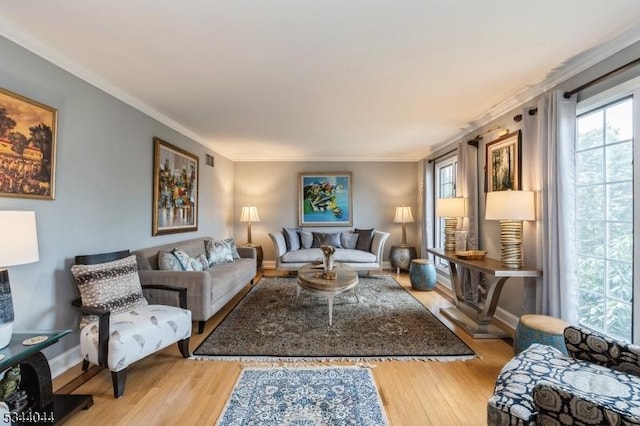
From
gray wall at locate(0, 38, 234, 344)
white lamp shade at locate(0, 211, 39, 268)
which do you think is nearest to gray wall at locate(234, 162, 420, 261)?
gray wall at locate(0, 38, 234, 344)

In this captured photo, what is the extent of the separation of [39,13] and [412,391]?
347 centimetres

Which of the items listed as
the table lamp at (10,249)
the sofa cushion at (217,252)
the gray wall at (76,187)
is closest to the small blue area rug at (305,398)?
the table lamp at (10,249)

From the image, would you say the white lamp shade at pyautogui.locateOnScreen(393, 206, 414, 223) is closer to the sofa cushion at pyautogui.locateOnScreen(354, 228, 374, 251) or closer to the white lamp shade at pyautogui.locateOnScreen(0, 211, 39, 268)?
the sofa cushion at pyautogui.locateOnScreen(354, 228, 374, 251)

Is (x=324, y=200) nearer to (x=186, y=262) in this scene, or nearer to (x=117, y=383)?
(x=186, y=262)

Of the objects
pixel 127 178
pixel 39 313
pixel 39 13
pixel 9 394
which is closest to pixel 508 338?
pixel 9 394

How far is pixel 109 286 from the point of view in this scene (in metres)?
2.32

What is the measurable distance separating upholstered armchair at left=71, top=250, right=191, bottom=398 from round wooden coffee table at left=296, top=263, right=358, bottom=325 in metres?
1.35

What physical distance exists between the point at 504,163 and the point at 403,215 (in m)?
2.79

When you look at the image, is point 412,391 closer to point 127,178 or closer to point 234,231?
point 127,178

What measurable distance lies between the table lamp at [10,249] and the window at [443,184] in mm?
5074

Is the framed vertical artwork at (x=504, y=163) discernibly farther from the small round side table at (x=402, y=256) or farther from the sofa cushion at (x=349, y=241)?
the sofa cushion at (x=349, y=241)

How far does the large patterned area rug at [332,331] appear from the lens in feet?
8.45

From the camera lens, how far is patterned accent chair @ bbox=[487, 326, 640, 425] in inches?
38.2

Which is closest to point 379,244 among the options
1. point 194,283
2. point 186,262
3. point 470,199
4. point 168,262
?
point 470,199
